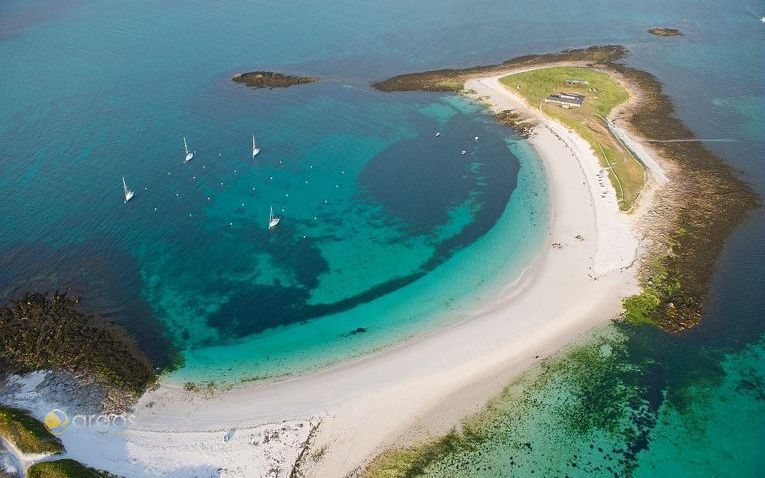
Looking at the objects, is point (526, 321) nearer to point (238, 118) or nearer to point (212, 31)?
point (238, 118)

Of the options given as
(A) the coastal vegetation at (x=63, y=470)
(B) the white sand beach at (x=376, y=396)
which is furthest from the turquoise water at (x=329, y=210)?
(A) the coastal vegetation at (x=63, y=470)

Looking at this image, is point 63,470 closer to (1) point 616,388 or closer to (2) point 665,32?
(1) point 616,388

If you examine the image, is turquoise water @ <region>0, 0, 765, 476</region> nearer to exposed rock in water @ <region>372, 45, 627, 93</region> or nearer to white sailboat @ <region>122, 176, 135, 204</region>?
white sailboat @ <region>122, 176, 135, 204</region>

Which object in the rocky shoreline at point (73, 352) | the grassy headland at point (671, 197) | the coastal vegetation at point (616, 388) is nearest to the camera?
the coastal vegetation at point (616, 388)

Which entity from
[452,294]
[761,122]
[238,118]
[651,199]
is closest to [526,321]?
[452,294]

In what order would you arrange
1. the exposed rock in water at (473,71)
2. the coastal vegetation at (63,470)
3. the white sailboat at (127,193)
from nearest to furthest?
the coastal vegetation at (63,470) < the white sailboat at (127,193) < the exposed rock in water at (473,71)

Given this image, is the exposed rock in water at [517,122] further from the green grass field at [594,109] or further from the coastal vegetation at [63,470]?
the coastal vegetation at [63,470]

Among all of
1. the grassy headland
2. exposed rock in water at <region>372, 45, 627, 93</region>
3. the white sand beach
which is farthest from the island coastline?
exposed rock in water at <region>372, 45, 627, 93</region>
